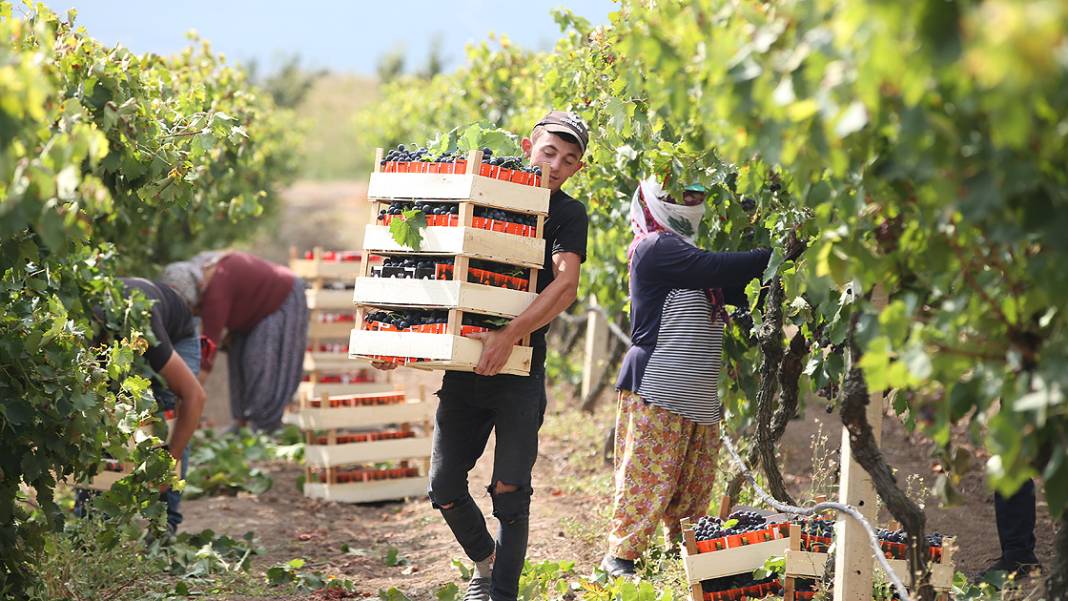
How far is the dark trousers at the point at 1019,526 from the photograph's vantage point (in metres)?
4.33

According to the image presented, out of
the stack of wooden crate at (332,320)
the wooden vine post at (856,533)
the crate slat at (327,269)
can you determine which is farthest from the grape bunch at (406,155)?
the crate slat at (327,269)

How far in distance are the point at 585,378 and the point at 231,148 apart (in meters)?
3.14

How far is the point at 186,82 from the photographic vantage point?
7.09 meters

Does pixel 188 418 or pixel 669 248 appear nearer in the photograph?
pixel 669 248

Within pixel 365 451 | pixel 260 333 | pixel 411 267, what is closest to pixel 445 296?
pixel 411 267

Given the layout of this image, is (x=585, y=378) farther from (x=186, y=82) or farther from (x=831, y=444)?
(x=186, y=82)

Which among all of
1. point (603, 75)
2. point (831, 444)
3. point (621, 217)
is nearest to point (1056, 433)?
point (603, 75)

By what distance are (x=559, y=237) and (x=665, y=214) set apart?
0.41 m

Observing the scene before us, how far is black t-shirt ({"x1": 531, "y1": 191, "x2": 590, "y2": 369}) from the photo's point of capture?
3.89 m

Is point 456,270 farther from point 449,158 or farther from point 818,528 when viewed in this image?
point 818,528

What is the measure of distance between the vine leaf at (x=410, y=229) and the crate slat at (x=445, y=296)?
4.9 inches

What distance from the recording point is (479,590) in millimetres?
4059

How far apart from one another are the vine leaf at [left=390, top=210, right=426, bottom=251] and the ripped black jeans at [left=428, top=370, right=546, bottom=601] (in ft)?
1.58

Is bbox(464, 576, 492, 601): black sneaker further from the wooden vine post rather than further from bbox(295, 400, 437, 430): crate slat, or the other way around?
bbox(295, 400, 437, 430): crate slat
